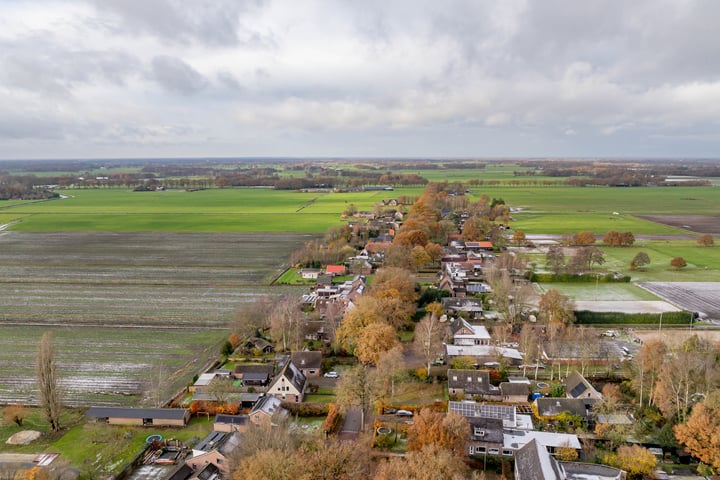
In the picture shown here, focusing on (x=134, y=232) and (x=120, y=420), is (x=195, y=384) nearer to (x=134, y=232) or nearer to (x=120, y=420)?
(x=120, y=420)

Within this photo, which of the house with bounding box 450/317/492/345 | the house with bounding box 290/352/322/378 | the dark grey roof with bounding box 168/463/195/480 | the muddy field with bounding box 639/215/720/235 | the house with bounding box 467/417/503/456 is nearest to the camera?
the dark grey roof with bounding box 168/463/195/480

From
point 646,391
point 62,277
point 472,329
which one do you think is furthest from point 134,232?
point 646,391

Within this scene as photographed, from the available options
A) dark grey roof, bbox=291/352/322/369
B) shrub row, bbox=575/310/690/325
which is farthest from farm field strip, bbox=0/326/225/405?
shrub row, bbox=575/310/690/325

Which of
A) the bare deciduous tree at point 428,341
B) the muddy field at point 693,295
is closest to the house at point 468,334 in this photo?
the bare deciduous tree at point 428,341

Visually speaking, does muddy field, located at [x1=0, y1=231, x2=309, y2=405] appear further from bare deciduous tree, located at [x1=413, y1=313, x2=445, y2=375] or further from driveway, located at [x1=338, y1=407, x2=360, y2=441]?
bare deciduous tree, located at [x1=413, y1=313, x2=445, y2=375]

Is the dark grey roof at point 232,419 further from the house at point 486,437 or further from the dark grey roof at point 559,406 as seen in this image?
the dark grey roof at point 559,406

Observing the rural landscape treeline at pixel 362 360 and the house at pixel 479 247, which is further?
the house at pixel 479 247

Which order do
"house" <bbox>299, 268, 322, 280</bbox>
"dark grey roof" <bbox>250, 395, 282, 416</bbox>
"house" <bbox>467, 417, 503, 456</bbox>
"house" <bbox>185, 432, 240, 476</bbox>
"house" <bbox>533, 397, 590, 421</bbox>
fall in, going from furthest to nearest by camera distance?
"house" <bbox>299, 268, 322, 280</bbox>
"house" <bbox>533, 397, 590, 421</bbox>
"dark grey roof" <bbox>250, 395, 282, 416</bbox>
"house" <bbox>467, 417, 503, 456</bbox>
"house" <bbox>185, 432, 240, 476</bbox>

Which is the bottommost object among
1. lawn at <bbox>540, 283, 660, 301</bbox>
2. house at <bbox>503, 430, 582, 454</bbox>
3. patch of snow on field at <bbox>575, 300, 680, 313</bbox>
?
house at <bbox>503, 430, 582, 454</bbox>
